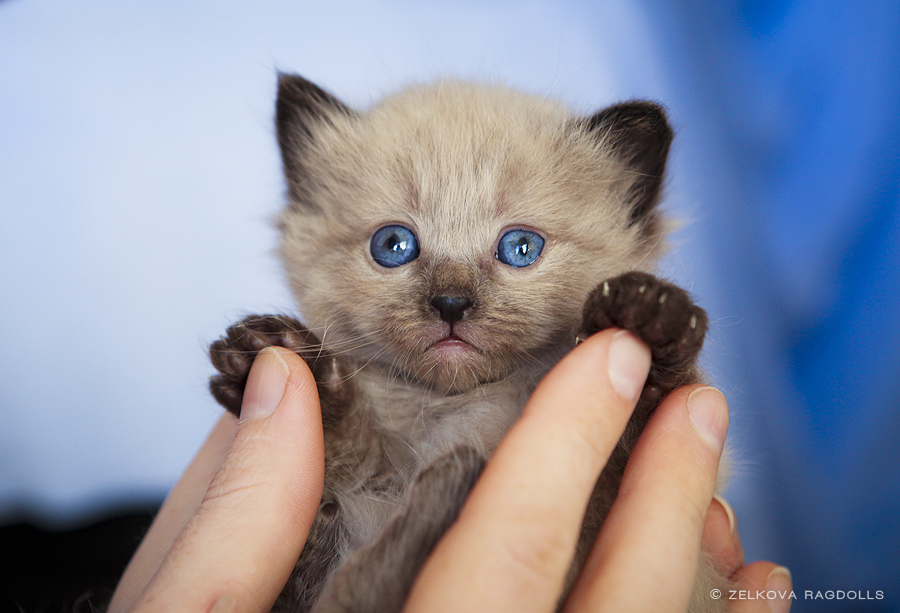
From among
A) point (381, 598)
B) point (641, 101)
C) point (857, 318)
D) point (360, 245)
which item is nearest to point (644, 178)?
point (641, 101)

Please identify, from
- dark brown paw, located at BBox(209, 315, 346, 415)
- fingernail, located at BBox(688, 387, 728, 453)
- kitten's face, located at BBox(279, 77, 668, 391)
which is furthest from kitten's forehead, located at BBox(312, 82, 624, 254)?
fingernail, located at BBox(688, 387, 728, 453)

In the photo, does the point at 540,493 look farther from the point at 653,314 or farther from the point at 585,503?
the point at 653,314

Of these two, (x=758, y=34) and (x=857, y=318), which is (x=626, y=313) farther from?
(x=758, y=34)

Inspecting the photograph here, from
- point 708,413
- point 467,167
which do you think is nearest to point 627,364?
point 708,413

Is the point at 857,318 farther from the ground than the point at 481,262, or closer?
closer

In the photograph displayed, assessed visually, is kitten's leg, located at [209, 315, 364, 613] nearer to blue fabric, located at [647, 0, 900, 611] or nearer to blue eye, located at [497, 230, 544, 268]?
blue eye, located at [497, 230, 544, 268]

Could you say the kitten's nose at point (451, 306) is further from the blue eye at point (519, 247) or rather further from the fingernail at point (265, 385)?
the fingernail at point (265, 385)

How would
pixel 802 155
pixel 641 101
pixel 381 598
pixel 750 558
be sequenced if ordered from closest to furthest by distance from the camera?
1. pixel 381 598
2. pixel 641 101
3. pixel 802 155
4. pixel 750 558
